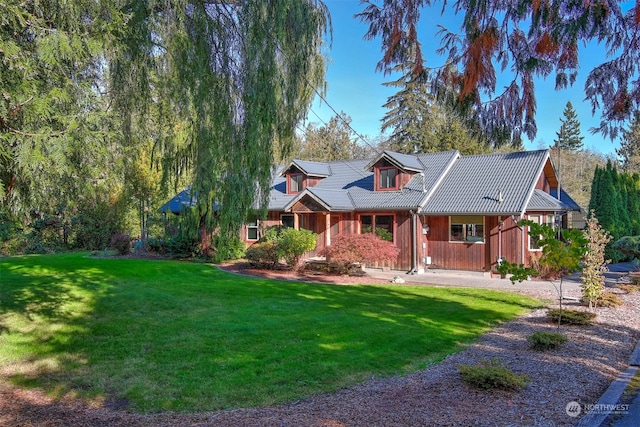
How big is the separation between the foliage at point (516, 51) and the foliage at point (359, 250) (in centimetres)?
986

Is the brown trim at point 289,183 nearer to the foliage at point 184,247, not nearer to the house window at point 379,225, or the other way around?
the house window at point 379,225

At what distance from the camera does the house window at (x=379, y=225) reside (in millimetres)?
18328

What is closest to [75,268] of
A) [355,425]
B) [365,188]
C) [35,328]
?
[35,328]

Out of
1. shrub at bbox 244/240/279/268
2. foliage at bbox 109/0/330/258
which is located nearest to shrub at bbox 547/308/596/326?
foliage at bbox 109/0/330/258

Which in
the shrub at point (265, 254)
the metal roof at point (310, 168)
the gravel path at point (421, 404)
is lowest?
the gravel path at point (421, 404)

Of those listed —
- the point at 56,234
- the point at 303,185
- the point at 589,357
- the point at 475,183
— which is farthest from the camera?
the point at 56,234

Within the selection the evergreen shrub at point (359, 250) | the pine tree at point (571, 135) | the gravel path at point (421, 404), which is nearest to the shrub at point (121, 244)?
the evergreen shrub at point (359, 250)

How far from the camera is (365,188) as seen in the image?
20562 mm

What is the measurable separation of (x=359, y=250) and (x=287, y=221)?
6.58m

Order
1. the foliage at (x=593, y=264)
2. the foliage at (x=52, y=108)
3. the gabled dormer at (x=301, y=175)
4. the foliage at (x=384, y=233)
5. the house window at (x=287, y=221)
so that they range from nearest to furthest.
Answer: the foliage at (x=52, y=108), the foliage at (x=593, y=264), the foliage at (x=384, y=233), the house window at (x=287, y=221), the gabled dormer at (x=301, y=175)

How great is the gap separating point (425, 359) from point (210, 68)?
16.9 ft

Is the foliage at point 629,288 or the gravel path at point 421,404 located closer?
the gravel path at point 421,404

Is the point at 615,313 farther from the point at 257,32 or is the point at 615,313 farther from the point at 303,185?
the point at 303,185

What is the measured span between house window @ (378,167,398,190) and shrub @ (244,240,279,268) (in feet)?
19.3
